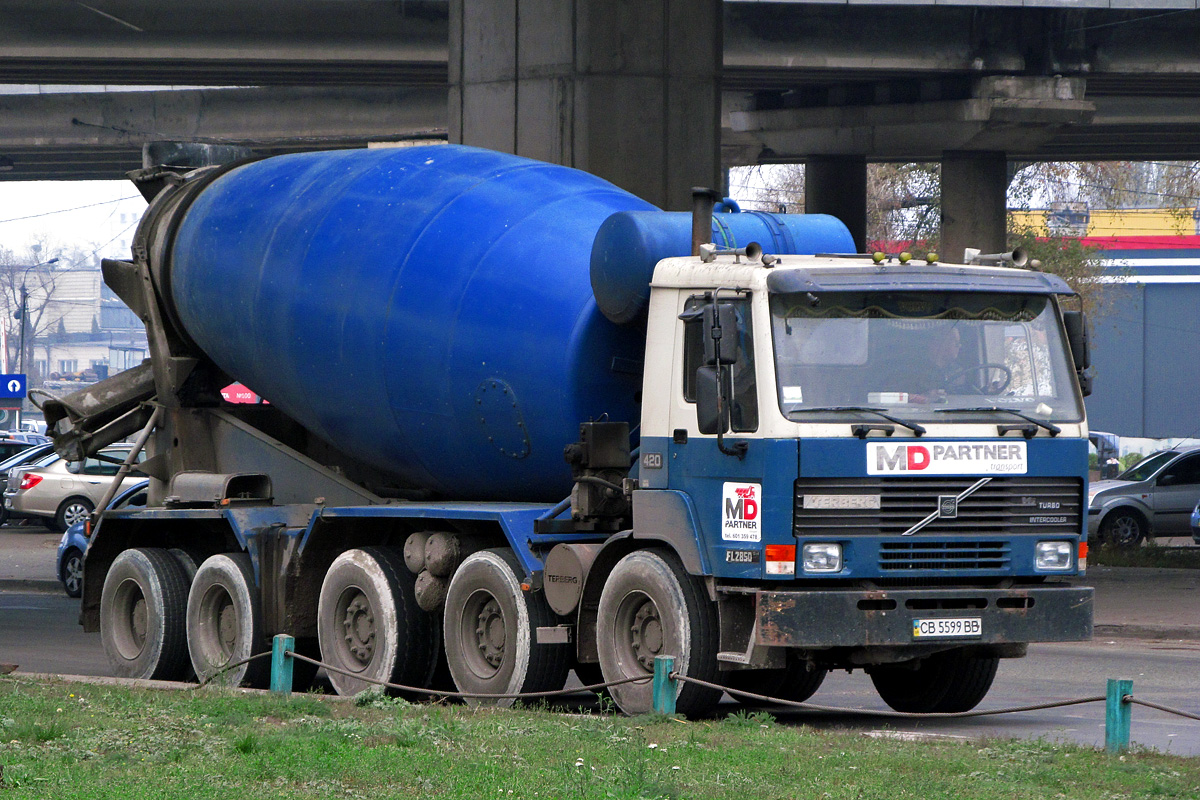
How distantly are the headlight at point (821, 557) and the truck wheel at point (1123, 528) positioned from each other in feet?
67.2

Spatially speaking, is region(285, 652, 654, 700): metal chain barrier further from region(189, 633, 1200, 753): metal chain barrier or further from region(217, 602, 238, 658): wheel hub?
region(217, 602, 238, 658): wheel hub

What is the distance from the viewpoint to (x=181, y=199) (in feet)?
49.7

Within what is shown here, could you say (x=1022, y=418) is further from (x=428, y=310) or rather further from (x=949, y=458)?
(x=428, y=310)

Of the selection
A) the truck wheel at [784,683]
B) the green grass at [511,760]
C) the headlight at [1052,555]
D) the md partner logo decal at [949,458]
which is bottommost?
the truck wheel at [784,683]

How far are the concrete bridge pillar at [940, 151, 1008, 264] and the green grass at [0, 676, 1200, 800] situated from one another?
2684 cm

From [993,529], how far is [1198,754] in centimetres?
161

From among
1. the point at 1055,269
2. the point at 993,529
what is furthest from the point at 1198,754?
the point at 1055,269

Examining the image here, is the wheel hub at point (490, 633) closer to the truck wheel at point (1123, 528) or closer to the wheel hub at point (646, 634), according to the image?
the wheel hub at point (646, 634)

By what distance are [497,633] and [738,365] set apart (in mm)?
2684

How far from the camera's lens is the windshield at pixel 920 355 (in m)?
10.1

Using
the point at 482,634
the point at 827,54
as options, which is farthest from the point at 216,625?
the point at 827,54

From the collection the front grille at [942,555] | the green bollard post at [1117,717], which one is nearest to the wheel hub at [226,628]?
the front grille at [942,555]

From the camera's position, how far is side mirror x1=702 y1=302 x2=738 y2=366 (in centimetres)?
995

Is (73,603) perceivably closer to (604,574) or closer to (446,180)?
(446,180)
